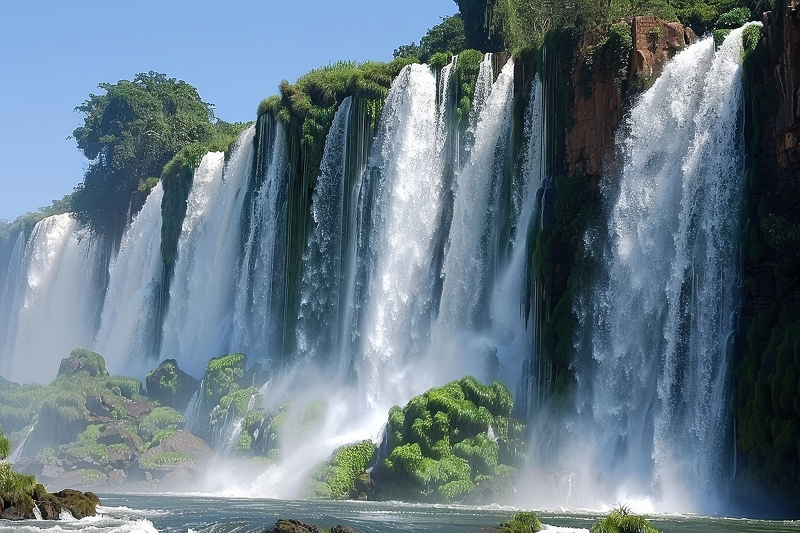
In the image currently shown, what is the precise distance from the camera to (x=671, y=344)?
92.5ft

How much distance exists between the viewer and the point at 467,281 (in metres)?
36.3

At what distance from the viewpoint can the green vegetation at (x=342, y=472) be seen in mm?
30984

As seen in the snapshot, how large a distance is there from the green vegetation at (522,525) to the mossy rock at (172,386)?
2638 cm

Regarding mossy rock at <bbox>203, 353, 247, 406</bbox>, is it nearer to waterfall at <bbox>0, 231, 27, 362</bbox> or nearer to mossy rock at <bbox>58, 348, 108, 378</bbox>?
mossy rock at <bbox>58, 348, 108, 378</bbox>

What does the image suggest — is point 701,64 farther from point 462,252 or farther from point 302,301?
point 302,301

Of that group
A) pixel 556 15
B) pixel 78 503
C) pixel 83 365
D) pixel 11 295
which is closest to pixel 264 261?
pixel 83 365

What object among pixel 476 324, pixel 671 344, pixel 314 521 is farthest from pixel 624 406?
pixel 314 521

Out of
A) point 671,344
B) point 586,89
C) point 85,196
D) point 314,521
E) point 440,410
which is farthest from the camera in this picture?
point 85,196

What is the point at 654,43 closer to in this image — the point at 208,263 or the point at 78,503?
the point at 78,503

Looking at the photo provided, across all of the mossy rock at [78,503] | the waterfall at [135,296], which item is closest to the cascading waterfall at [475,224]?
the mossy rock at [78,503]

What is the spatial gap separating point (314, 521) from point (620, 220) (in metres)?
12.4

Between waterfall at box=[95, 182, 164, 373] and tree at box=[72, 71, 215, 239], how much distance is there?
5.88 meters

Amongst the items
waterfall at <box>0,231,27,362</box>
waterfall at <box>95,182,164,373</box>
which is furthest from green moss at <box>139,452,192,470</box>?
waterfall at <box>0,231,27,362</box>

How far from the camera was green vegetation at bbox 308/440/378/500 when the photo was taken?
30984mm
